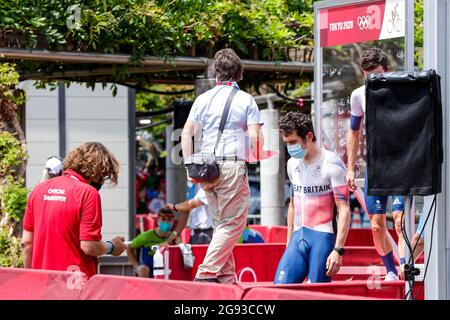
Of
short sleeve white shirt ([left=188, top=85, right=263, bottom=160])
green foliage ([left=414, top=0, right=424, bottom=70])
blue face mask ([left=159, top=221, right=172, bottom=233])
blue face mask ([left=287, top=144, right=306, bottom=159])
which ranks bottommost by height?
blue face mask ([left=159, top=221, right=172, bottom=233])

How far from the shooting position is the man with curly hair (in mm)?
8977

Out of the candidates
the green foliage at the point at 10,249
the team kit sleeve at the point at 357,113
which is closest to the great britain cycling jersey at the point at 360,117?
the team kit sleeve at the point at 357,113

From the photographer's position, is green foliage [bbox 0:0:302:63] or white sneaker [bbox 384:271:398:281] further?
green foliage [bbox 0:0:302:63]

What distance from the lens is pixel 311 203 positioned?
9.05 meters

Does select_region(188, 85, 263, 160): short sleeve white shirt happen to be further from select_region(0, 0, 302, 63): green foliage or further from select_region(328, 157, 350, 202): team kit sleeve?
select_region(0, 0, 302, 63): green foliage

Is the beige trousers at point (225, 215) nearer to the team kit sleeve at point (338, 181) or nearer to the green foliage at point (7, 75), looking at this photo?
the team kit sleeve at point (338, 181)

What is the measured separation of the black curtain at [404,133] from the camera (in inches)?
288

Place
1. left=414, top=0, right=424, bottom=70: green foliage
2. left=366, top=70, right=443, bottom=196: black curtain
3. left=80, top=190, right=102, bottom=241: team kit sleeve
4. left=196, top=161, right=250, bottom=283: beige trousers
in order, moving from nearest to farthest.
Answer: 1. left=366, top=70, right=443, bottom=196: black curtain
2. left=80, top=190, right=102, bottom=241: team kit sleeve
3. left=196, top=161, right=250, bottom=283: beige trousers
4. left=414, top=0, right=424, bottom=70: green foliage

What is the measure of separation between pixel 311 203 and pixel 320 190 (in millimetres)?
127

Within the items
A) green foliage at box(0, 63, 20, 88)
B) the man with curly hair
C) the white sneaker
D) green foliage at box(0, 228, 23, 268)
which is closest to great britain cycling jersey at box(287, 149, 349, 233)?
the man with curly hair

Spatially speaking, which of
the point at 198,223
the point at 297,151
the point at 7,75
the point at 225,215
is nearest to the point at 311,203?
the point at 297,151

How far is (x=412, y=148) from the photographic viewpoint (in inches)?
290

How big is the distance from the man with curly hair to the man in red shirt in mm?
1506

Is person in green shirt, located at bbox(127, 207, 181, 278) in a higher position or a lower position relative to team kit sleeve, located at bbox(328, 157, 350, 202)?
lower
